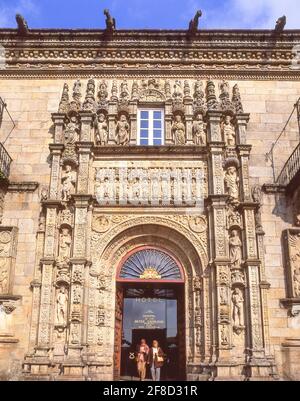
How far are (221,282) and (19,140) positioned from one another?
23.9ft

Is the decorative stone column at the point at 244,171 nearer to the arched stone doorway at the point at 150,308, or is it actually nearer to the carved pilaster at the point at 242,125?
the carved pilaster at the point at 242,125

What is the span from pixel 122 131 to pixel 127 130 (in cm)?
17

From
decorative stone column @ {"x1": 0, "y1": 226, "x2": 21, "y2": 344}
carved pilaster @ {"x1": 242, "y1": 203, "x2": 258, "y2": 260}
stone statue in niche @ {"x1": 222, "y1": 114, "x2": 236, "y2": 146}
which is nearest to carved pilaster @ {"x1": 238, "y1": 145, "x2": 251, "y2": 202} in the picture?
carved pilaster @ {"x1": 242, "y1": 203, "x2": 258, "y2": 260}

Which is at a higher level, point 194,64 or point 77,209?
point 194,64

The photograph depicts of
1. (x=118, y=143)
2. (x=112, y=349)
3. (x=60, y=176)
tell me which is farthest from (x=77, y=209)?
(x=112, y=349)

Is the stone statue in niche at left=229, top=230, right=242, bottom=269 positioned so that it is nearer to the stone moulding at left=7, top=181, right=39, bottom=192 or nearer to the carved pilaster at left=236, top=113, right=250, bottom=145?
the carved pilaster at left=236, top=113, right=250, bottom=145

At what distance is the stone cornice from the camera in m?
14.8

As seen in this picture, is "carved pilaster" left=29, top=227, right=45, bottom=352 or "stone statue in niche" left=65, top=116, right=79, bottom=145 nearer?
"carved pilaster" left=29, top=227, right=45, bottom=352

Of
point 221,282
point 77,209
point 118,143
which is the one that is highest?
point 118,143

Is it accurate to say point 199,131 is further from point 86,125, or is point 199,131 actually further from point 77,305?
point 77,305

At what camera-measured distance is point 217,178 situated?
13.2 metres

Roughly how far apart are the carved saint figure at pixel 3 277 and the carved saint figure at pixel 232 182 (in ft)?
A: 21.3

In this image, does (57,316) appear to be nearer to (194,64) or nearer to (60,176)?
(60,176)

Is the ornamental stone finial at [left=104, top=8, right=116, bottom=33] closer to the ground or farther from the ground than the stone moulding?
farther from the ground
